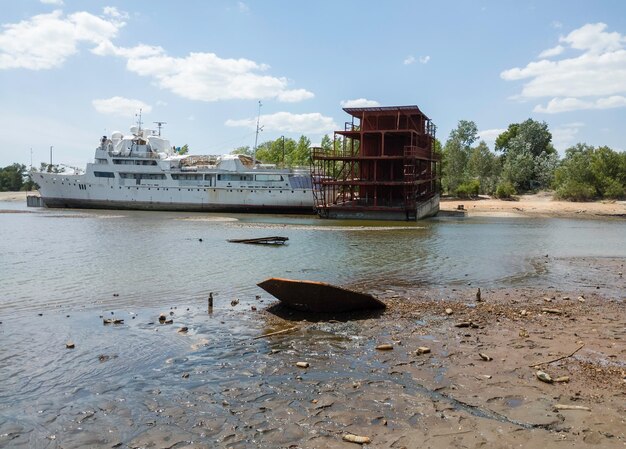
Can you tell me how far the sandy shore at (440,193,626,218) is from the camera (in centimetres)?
5738

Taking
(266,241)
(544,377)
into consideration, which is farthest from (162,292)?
(266,241)

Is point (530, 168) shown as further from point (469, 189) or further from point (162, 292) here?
point (162, 292)

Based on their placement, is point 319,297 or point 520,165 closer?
point 319,297

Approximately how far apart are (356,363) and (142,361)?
392 cm

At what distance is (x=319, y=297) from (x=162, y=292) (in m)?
5.96

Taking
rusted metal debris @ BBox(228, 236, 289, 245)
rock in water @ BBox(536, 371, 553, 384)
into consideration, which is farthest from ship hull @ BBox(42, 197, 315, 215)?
rock in water @ BBox(536, 371, 553, 384)

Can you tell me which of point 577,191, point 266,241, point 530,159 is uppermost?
point 530,159

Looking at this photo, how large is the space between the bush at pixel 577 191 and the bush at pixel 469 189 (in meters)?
13.1

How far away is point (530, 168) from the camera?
82625mm

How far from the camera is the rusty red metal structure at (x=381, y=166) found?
49.0 metres

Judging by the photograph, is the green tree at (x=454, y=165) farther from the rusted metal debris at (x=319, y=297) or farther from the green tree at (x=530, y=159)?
the rusted metal debris at (x=319, y=297)

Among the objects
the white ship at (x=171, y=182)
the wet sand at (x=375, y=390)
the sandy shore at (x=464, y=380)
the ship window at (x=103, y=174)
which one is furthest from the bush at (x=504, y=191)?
the wet sand at (x=375, y=390)

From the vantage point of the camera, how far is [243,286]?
16.7m

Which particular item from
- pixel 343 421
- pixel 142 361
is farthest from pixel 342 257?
pixel 343 421
